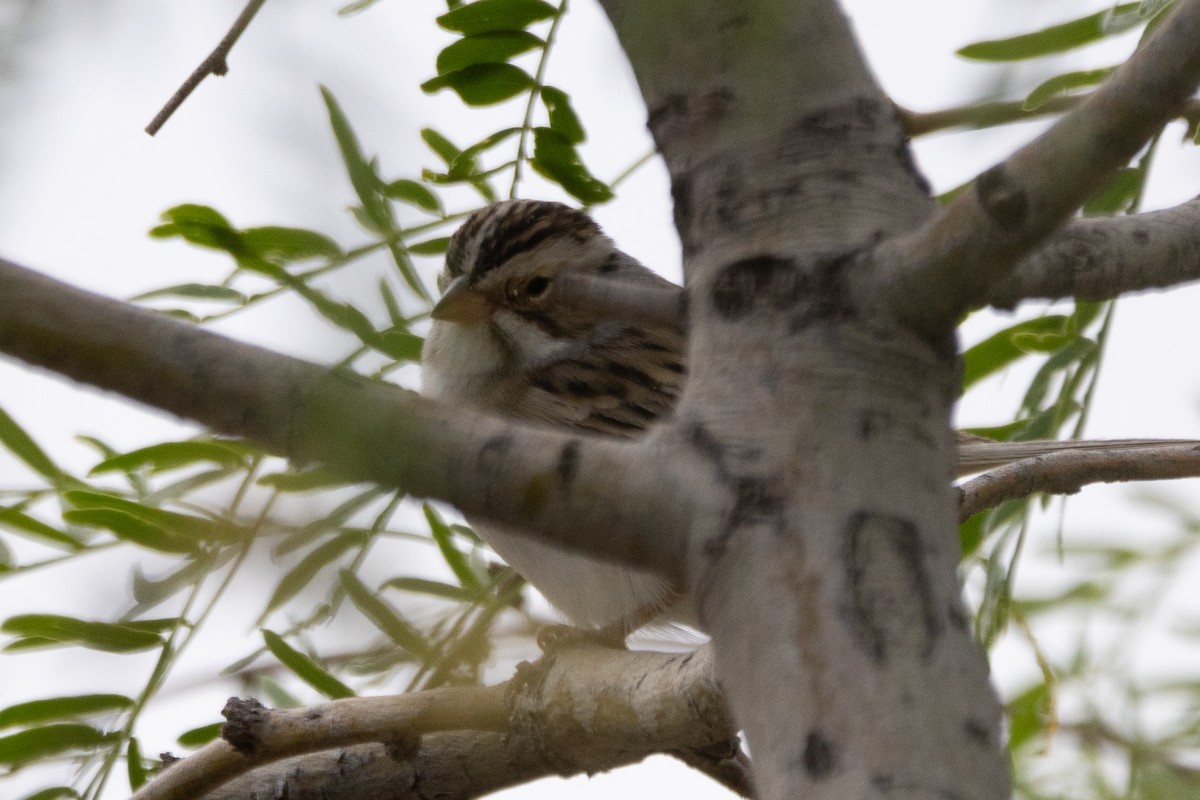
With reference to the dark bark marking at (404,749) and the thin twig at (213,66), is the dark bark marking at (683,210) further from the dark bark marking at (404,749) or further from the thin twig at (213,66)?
the dark bark marking at (404,749)

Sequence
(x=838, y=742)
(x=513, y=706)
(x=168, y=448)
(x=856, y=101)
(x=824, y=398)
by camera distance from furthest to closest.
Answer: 1. (x=168, y=448)
2. (x=513, y=706)
3. (x=856, y=101)
4. (x=824, y=398)
5. (x=838, y=742)

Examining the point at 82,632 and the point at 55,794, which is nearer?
the point at 82,632

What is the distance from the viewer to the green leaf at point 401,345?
145 cm

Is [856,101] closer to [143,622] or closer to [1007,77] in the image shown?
[1007,77]

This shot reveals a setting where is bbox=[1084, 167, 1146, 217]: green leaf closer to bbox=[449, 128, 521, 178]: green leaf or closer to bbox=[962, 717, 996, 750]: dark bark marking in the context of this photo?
bbox=[449, 128, 521, 178]: green leaf

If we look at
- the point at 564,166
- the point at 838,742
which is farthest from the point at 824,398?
the point at 564,166

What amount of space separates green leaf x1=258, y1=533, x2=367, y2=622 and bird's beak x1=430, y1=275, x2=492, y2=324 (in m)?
2.14

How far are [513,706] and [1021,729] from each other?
0.97 meters

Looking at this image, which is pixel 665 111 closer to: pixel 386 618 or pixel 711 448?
pixel 711 448

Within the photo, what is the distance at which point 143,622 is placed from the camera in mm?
1975

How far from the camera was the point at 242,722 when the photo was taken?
225cm

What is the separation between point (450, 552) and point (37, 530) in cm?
74

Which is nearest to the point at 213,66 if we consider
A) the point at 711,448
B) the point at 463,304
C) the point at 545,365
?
the point at 711,448

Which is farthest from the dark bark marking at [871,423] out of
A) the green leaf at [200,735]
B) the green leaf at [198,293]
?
the green leaf at [200,735]
